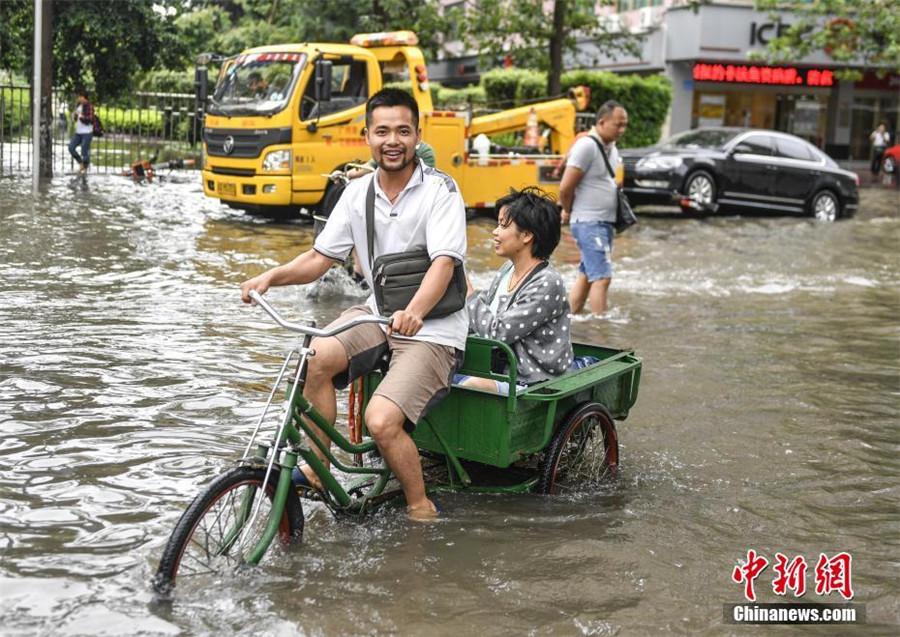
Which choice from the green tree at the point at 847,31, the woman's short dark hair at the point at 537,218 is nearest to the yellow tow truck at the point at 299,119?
the woman's short dark hair at the point at 537,218

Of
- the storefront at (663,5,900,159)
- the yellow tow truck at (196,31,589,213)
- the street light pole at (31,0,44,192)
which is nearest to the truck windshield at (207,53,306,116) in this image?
the yellow tow truck at (196,31,589,213)

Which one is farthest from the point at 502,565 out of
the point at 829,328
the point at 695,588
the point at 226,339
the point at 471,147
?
the point at 471,147

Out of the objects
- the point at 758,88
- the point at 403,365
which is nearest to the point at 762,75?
the point at 758,88

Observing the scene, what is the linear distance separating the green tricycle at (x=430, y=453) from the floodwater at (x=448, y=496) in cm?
12

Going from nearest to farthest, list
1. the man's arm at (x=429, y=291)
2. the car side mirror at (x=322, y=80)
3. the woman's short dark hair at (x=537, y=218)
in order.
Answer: the man's arm at (x=429, y=291) < the woman's short dark hair at (x=537, y=218) < the car side mirror at (x=322, y=80)

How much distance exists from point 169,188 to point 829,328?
1347 centimetres

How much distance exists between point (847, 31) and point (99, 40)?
1718 centimetres

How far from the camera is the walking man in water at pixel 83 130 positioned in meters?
21.3

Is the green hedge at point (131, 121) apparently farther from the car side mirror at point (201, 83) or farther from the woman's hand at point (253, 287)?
the woman's hand at point (253, 287)

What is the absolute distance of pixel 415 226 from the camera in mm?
4750

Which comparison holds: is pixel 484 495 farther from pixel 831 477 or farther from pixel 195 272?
pixel 195 272

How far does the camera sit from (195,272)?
11.6 meters

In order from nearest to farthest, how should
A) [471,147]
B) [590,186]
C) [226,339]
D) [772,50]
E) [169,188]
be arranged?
1. [226,339]
2. [590,186]
3. [471,147]
4. [169,188]
5. [772,50]

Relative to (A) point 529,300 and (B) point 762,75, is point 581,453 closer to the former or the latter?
(A) point 529,300
